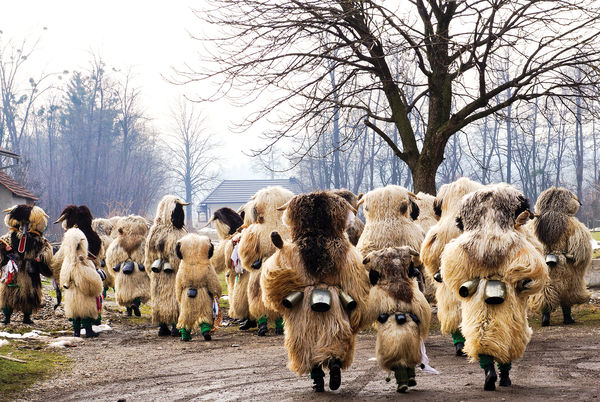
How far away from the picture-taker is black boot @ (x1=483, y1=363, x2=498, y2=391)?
5.79 metres

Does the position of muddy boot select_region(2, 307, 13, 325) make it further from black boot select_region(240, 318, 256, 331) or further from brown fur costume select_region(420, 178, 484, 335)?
brown fur costume select_region(420, 178, 484, 335)

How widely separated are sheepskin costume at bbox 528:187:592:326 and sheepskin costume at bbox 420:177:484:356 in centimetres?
260

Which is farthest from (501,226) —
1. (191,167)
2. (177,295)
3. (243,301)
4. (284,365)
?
(191,167)

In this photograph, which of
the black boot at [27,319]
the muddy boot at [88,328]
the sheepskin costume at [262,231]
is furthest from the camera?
the black boot at [27,319]

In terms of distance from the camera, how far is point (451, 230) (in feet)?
25.2

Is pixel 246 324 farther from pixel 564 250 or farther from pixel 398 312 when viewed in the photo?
pixel 398 312

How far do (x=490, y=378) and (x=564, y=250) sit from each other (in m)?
4.87

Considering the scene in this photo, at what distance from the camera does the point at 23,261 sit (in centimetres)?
1170

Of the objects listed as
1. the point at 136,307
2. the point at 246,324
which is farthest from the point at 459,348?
the point at 136,307

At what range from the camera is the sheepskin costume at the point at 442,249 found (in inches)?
300

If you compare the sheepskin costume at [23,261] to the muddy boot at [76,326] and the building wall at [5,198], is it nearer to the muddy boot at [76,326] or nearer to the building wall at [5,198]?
the muddy boot at [76,326]

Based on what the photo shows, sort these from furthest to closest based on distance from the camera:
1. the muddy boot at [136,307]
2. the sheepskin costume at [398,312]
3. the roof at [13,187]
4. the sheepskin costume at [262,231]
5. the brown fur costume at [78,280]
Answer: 1. the roof at [13,187]
2. the muddy boot at [136,307]
3. the brown fur costume at [78,280]
4. the sheepskin costume at [262,231]
5. the sheepskin costume at [398,312]

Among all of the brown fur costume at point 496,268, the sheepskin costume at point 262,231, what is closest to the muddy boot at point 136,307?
the sheepskin costume at point 262,231

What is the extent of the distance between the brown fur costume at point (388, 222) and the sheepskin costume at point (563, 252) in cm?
262
